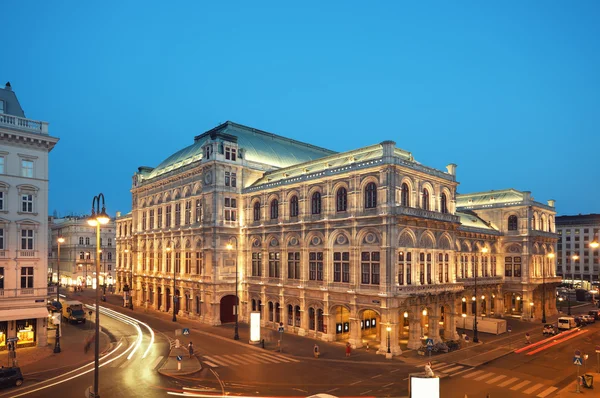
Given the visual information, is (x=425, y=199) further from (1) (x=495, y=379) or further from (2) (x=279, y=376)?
(2) (x=279, y=376)

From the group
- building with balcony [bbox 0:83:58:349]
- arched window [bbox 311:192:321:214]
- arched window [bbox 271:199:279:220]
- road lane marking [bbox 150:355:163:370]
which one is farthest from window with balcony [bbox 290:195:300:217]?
building with balcony [bbox 0:83:58:349]

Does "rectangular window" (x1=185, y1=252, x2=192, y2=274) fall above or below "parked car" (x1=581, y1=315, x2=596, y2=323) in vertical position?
above

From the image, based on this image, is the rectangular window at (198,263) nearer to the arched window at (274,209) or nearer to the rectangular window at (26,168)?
the arched window at (274,209)

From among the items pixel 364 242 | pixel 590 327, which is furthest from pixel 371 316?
pixel 590 327

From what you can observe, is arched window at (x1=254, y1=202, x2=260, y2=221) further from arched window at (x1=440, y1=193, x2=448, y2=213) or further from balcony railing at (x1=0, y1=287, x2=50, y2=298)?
balcony railing at (x1=0, y1=287, x2=50, y2=298)

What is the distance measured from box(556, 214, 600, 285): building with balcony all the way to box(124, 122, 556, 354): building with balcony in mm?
69012

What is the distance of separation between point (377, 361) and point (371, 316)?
43.3ft

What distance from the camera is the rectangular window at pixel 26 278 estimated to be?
40237mm

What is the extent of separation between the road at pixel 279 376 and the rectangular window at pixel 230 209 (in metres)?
19.2

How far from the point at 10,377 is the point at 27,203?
704 inches

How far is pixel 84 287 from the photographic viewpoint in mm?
108688

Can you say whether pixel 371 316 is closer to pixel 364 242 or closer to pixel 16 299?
pixel 364 242

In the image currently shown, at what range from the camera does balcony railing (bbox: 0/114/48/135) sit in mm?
40094

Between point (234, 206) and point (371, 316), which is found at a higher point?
point (234, 206)
